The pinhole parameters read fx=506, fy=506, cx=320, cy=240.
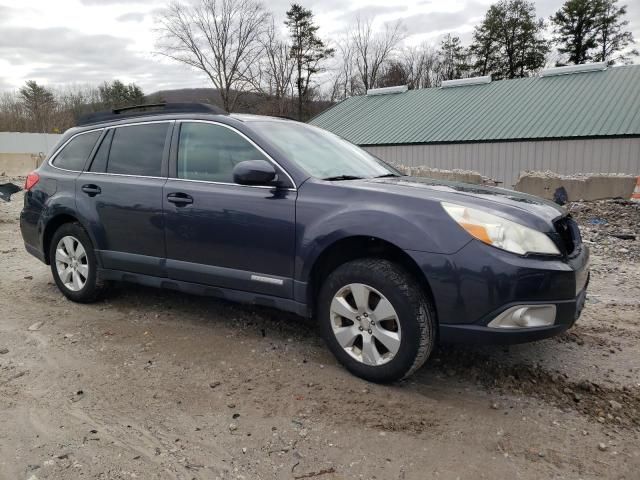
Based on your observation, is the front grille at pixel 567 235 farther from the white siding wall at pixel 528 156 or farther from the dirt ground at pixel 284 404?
the white siding wall at pixel 528 156

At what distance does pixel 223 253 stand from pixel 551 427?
2377 mm

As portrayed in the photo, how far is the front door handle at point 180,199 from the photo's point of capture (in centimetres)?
387

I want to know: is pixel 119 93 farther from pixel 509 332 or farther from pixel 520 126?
pixel 509 332

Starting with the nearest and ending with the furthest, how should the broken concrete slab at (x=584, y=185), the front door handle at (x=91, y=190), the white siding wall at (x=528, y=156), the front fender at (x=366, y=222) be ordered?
1. the front fender at (x=366, y=222)
2. the front door handle at (x=91, y=190)
3. the broken concrete slab at (x=584, y=185)
4. the white siding wall at (x=528, y=156)

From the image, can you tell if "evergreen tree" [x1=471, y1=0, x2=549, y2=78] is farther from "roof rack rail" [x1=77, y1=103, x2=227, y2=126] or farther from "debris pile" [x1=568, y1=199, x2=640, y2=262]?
"roof rack rail" [x1=77, y1=103, x2=227, y2=126]

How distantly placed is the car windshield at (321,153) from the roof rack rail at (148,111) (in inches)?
19.5

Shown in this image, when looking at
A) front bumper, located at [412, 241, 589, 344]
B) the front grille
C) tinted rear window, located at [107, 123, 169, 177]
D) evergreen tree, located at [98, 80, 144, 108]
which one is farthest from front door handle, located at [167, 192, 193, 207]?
evergreen tree, located at [98, 80, 144, 108]

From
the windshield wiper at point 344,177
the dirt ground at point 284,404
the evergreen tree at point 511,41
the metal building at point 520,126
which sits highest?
the evergreen tree at point 511,41

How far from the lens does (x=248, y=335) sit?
13.3 ft

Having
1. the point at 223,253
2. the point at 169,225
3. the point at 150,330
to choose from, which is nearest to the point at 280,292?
the point at 223,253

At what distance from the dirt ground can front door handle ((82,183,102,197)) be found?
1.10m

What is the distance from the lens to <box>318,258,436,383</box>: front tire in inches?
117

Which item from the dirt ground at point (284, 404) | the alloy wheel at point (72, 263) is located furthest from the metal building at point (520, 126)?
the alloy wheel at point (72, 263)

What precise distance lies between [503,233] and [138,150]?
123 inches
